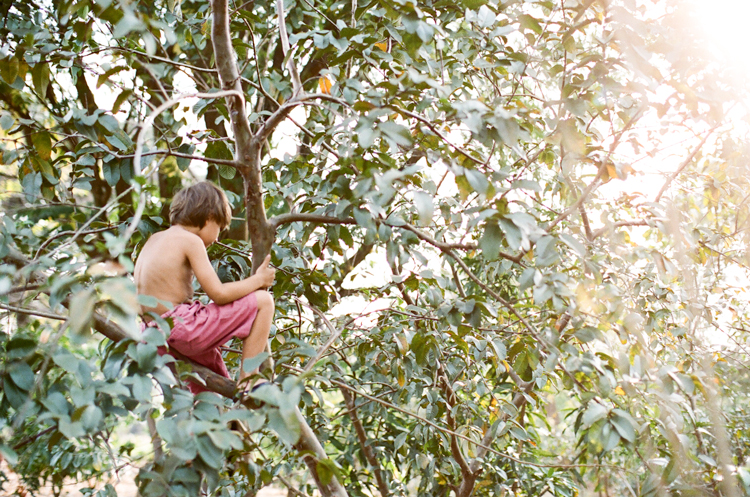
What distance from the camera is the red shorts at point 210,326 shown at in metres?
1.55

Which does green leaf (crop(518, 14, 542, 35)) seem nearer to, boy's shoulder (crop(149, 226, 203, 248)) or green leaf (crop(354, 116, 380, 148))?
green leaf (crop(354, 116, 380, 148))

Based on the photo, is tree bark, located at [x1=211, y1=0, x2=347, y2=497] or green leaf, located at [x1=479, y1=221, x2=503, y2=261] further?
tree bark, located at [x1=211, y1=0, x2=347, y2=497]

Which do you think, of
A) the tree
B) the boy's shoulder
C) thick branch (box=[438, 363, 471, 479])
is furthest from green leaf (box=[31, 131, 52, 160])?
thick branch (box=[438, 363, 471, 479])

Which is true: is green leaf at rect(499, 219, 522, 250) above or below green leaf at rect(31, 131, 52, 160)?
below

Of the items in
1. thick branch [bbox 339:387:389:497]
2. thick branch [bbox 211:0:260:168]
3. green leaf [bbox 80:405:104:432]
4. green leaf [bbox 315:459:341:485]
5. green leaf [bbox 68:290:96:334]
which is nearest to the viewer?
green leaf [bbox 68:290:96:334]

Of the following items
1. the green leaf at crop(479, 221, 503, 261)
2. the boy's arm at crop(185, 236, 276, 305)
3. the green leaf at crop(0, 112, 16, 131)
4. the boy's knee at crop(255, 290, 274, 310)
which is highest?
the green leaf at crop(0, 112, 16, 131)

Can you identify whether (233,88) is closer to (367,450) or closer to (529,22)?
(529,22)

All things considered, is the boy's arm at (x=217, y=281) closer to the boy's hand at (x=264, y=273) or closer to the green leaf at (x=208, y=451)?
the boy's hand at (x=264, y=273)

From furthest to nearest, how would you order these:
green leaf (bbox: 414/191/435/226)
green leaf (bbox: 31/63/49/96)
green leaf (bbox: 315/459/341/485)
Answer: green leaf (bbox: 31/63/49/96) → green leaf (bbox: 315/459/341/485) → green leaf (bbox: 414/191/435/226)

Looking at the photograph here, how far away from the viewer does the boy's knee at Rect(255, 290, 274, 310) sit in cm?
157

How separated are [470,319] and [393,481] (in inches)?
68.5

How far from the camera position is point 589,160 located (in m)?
1.46

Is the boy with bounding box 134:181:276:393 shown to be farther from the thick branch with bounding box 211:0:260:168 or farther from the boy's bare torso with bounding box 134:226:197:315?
the thick branch with bounding box 211:0:260:168

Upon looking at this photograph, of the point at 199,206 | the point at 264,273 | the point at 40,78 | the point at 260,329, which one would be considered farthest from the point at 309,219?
the point at 40,78
